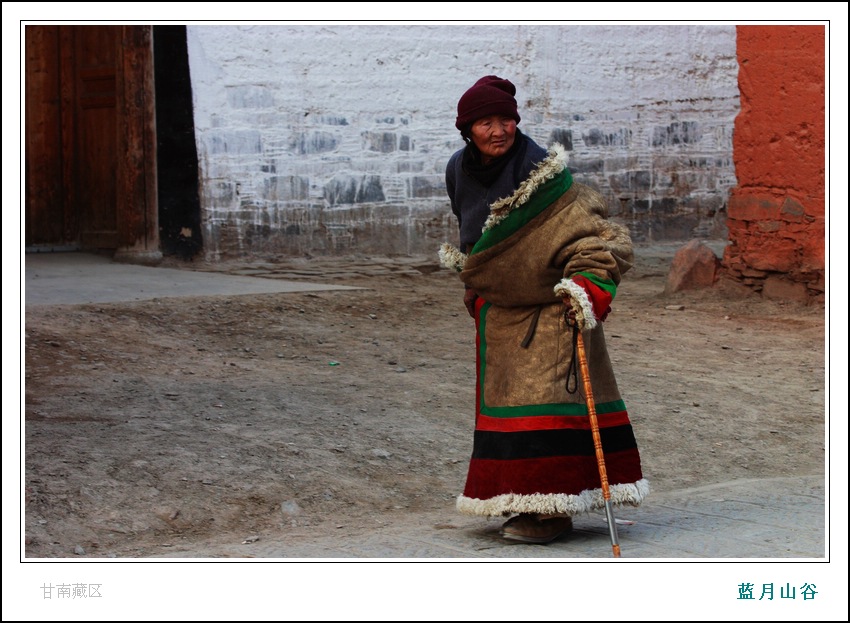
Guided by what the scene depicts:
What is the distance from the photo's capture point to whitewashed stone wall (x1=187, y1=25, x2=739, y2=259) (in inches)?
385

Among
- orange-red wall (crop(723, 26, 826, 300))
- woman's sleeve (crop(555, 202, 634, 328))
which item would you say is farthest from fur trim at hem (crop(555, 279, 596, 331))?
orange-red wall (crop(723, 26, 826, 300))

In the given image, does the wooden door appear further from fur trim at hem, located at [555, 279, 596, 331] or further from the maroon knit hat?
fur trim at hem, located at [555, 279, 596, 331]

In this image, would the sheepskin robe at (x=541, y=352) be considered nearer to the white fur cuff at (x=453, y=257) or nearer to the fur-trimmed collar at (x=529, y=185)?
the fur-trimmed collar at (x=529, y=185)

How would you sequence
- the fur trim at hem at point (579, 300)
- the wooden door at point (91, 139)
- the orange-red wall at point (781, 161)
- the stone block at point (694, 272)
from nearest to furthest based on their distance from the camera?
the fur trim at hem at point (579, 300)
the orange-red wall at point (781, 161)
the wooden door at point (91, 139)
the stone block at point (694, 272)

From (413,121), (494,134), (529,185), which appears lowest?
(529,185)

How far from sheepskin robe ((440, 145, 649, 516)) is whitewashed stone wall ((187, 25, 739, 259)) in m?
6.28

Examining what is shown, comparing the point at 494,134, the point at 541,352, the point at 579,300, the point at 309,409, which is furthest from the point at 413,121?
the point at 579,300

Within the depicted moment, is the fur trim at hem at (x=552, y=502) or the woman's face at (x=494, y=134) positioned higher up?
the woman's face at (x=494, y=134)

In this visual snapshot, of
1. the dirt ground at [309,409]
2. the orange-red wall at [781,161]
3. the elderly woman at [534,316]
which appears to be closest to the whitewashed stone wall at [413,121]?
the dirt ground at [309,409]

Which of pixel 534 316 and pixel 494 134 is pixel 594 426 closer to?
pixel 534 316

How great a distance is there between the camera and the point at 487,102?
3689 mm

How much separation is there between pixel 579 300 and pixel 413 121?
720 cm

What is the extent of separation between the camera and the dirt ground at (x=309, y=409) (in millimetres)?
4484

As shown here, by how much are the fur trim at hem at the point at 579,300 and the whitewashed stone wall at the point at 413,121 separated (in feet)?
21.4
